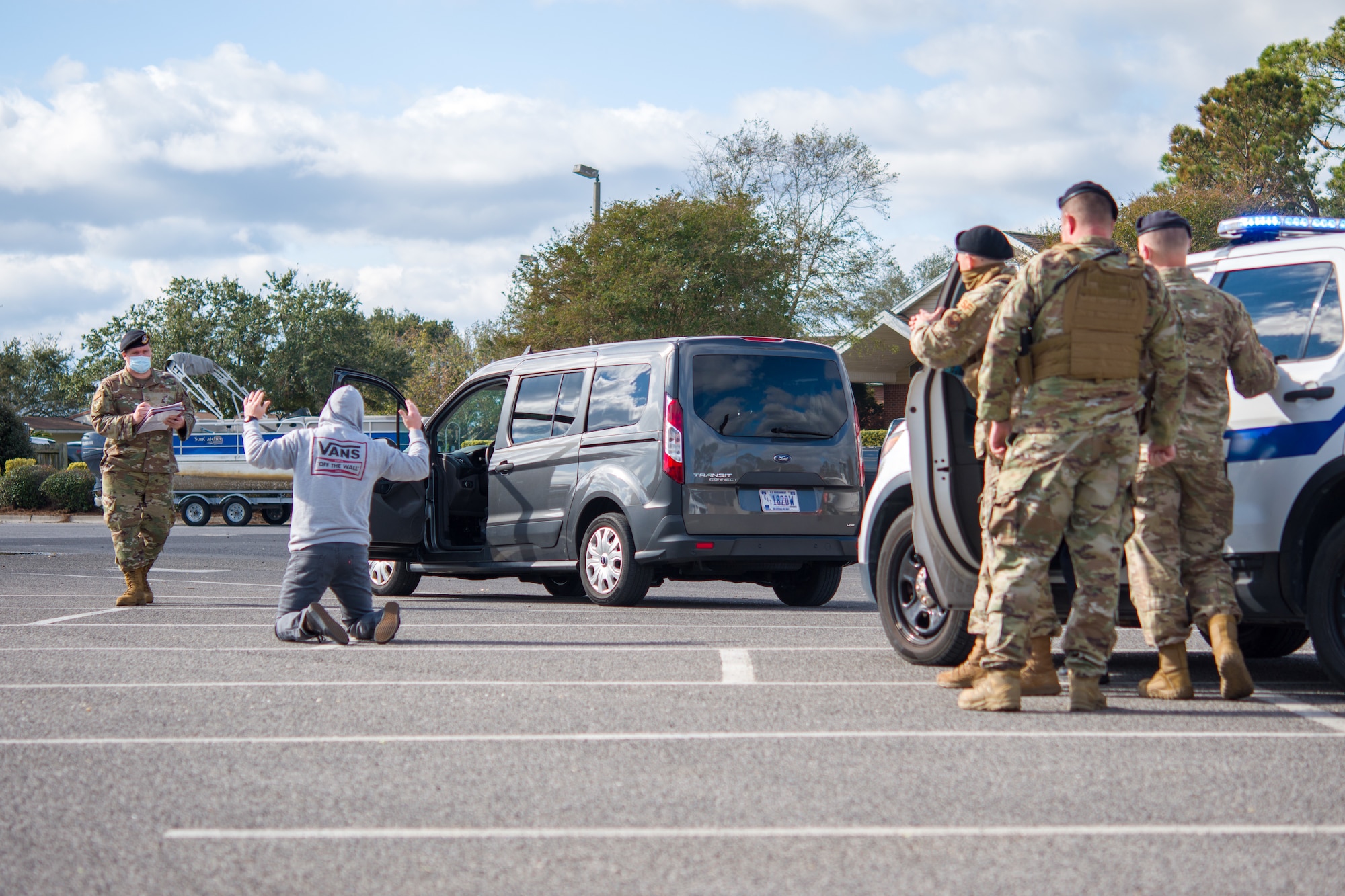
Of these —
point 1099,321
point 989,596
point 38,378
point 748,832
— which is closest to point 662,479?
point 989,596

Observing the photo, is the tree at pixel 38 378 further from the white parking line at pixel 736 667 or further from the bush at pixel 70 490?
the white parking line at pixel 736 667

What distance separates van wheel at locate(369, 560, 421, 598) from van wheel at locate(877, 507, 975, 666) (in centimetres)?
596

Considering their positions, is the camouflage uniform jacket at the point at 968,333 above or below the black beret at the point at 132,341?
below

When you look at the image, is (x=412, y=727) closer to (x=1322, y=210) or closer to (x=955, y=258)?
(x=955, y=258)

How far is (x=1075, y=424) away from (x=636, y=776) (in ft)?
7.45

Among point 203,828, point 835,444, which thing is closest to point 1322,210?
point 835,444

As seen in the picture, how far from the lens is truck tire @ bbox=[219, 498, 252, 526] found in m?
30.1

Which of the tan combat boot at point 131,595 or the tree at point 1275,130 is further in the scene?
the tree at point 1275,130

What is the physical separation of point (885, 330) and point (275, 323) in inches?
1451

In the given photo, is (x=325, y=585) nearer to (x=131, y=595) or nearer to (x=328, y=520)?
(x=328, y=520)

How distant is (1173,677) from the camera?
6.02 metres

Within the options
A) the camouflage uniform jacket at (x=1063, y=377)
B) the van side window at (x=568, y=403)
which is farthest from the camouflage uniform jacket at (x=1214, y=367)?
the van side window at (x=568, y=403)

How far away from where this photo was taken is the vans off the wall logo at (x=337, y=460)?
8.08 meters

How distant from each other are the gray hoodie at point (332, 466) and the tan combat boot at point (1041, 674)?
153 inches
